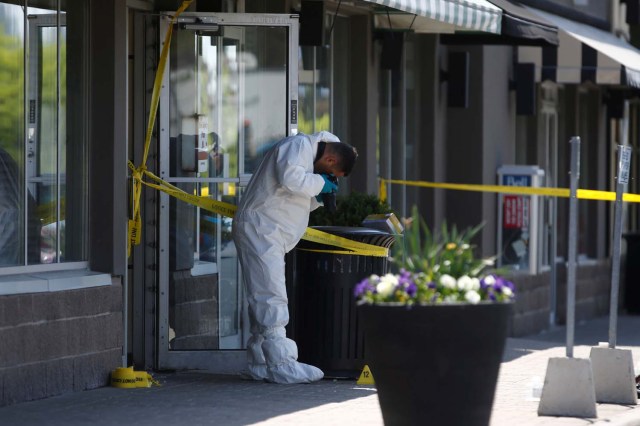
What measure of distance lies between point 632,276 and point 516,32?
956 centimetres

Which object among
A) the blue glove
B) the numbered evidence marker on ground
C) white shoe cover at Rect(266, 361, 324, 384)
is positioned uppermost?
the blue glove

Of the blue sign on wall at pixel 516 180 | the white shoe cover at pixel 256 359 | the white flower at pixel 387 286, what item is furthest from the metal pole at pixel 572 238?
the blue sign on wall at pixel 516 180

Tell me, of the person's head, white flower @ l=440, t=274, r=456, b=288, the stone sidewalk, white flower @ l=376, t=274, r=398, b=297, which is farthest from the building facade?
white flower @ l=440, t=274, r=456, b=288

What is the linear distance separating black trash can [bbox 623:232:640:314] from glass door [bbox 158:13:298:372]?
11666 mm

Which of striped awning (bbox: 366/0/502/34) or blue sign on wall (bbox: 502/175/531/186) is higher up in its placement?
striped awning (bbox: 366/0/502/34)

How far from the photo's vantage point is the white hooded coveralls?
1033 cm

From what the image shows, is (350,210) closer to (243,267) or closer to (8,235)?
(243,267)

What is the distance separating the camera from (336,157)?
10.4 metres

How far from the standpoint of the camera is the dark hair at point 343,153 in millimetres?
10422

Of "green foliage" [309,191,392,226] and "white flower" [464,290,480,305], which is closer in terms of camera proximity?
"white flower" [464,290,480,305]

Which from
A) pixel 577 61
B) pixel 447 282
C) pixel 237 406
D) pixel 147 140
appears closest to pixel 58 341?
pixel 237 406

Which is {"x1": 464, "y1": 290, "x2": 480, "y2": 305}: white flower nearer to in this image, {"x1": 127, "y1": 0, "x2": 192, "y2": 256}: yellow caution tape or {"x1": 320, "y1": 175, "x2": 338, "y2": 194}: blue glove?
{"x1": 320, "y1": 175, "x2": 338, "y2": 194}: blue glove

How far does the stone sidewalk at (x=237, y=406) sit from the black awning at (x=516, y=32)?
3.63 m

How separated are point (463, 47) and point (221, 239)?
5.84 meters
